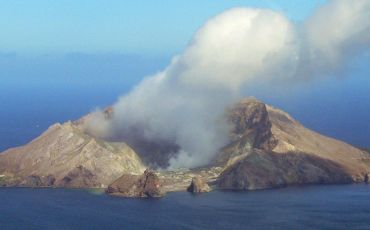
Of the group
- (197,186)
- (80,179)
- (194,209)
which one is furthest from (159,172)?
(194,209)

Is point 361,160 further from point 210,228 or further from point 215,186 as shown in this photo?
point 210,228

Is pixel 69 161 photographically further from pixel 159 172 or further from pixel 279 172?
pixel 279 172

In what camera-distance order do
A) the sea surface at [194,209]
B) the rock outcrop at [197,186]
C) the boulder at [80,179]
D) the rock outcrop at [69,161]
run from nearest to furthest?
the sea surface at [194,209] → the rock outcrop at [197,186] → the boulder at [80,179] → the rock outcrop at [69,161]

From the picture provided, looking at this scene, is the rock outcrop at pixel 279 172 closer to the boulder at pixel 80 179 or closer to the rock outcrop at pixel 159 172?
the rock outcrop at pixel 159 172

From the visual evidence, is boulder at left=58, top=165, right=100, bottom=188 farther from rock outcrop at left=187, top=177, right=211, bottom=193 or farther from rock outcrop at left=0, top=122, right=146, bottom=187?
rock outcrop at left=187, top=177, right=211, bottom=193

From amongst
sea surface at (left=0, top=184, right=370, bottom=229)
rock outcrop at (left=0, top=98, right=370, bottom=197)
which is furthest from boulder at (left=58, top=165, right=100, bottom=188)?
sea surface at (left=0, top=184, right=370, bottom=229)

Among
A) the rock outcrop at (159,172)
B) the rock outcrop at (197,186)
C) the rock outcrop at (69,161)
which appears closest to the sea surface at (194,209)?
the rock outcrop at (197,186)

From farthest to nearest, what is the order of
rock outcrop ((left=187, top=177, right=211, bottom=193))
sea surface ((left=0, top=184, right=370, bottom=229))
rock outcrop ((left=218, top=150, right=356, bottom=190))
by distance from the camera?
rock outcrop ((left=218, top=150, right=356, bottom=190))
rock outcrop ((left=187, top=177, right=211, bottom=193))
sea surface ((left=0, top=184, right=370, bottom=229))

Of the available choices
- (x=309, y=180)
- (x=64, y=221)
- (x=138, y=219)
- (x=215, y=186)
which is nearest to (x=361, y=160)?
(x=309, y=180)
